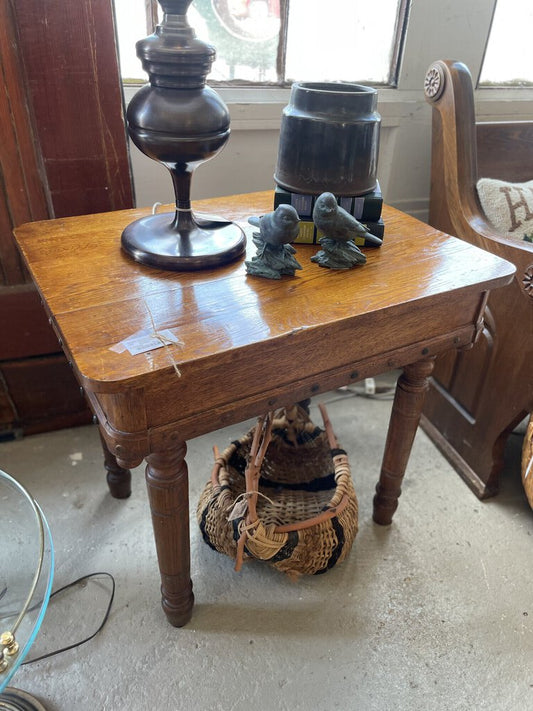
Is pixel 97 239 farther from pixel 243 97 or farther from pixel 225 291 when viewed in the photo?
pixel 243 97

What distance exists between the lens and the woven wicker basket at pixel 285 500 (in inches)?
43.3

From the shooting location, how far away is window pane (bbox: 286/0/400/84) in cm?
147

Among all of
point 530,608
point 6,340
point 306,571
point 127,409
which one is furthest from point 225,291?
point 530,608

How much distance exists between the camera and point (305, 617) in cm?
113

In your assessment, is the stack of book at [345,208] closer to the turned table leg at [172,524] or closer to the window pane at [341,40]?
the turned table leg at [172,524]

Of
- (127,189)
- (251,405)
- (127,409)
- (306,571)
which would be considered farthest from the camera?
(127,189)

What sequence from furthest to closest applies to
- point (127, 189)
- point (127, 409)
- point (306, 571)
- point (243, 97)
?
point (243, 97), point (127, 189), point (306, 571), point (127, 409)

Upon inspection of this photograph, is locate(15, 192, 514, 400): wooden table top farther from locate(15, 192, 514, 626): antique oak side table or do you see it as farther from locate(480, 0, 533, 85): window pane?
locate(480, 0, 533, 85): window pane

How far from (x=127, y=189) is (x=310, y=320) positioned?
2.33ft

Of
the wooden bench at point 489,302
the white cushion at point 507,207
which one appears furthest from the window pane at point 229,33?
the white cushion at point 507,207

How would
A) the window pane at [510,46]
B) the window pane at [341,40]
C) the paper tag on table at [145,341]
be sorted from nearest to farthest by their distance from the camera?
1. the paper tag on table at [145,341]
2. the window pane at [341,40]
3. the window pane at [510,46]

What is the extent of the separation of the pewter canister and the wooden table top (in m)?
0.12

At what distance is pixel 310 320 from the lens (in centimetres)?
79

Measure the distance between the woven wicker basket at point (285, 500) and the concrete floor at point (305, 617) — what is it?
0.10 m
